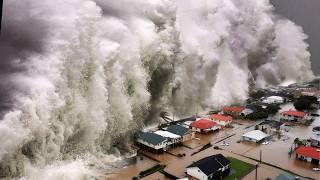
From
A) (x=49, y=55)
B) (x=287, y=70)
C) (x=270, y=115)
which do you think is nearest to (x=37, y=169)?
(x=49, y=55)

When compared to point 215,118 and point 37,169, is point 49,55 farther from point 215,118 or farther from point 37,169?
point 215,118

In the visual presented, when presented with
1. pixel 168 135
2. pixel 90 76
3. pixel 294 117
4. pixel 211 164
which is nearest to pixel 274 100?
pixel 294 117

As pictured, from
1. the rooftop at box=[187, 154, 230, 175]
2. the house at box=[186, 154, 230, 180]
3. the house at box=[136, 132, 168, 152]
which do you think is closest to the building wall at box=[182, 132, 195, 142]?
the house at box=[136, 132, 168, 152]

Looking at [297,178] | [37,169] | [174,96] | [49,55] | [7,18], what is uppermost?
[7,18]

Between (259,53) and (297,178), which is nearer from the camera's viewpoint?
(297,178)

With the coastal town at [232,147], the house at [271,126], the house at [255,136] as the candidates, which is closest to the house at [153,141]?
the coastal town at [232,147]

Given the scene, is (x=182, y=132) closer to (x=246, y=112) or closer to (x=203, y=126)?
(x=203, y=126)
